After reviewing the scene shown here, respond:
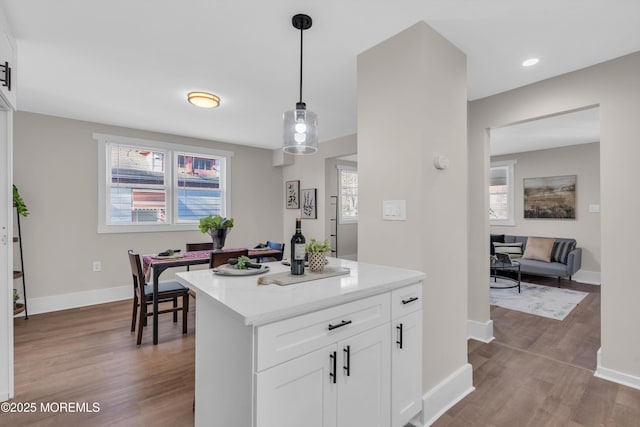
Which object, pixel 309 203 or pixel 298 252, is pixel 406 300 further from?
pixel 309 203

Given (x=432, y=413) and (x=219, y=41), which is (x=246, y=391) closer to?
(x=432, y=413)

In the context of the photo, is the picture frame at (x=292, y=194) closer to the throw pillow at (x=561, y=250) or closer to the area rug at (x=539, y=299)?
the area rug at (x=539, y=299)

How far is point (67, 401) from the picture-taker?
2.03 metres

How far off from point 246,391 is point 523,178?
6.85 meters

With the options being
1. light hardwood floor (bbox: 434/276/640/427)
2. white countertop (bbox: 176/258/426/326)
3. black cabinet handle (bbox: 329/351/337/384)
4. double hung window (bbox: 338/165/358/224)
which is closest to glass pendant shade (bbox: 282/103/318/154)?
white countertop (bbox: 176/258/426/326)

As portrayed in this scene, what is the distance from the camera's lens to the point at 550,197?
585 centimetres

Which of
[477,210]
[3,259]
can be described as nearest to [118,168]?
[3,259]

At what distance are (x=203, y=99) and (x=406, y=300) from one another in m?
2.75

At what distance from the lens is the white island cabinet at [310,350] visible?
1.10m

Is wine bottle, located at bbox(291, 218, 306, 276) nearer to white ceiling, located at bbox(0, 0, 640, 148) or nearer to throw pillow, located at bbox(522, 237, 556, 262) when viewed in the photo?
white ceiling, located at bbox(0, 0, 640, 148)

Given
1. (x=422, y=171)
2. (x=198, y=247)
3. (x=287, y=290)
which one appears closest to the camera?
(x=287, y=290)

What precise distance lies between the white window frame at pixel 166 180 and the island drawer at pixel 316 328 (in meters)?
4.11

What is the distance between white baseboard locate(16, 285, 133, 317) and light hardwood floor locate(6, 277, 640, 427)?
0.34 meters

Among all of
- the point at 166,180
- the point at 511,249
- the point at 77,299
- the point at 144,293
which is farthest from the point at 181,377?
the point at 511,249
